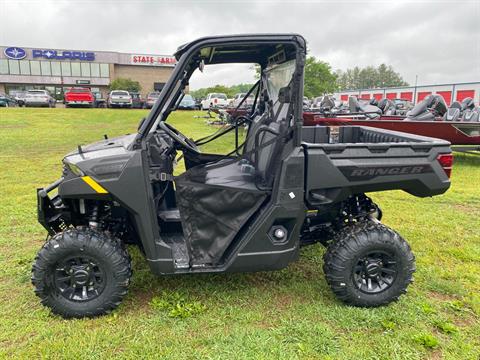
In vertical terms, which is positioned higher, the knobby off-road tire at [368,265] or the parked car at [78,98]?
the parked car at [78,98]

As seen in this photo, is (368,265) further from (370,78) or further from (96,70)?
(370,78)

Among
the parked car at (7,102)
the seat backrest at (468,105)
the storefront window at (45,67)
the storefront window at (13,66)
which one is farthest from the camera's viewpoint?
the storefront window at (45,67)

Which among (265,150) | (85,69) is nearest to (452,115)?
(265,150)

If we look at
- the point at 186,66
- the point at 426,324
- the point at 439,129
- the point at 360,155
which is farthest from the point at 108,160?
the point at 439,129

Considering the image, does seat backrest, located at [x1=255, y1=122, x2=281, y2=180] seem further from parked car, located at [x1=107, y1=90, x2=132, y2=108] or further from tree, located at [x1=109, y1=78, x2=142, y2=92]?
tree, located at [x1=109, y1=78, x2=142, y2=92]

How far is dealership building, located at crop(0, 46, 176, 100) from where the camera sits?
47.1 m

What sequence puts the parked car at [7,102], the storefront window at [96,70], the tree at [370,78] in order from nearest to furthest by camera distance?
1. the parked car at [7,102]
2. the storefront window at [96,70]
3. the tree at [370,78]

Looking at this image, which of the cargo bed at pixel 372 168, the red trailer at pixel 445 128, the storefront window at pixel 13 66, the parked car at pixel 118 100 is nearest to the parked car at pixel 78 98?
the parked car at pixel 118 100

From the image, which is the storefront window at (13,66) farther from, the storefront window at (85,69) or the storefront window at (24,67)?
the storefront window at (85,69)

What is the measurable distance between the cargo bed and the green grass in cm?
87

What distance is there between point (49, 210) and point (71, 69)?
5234cm

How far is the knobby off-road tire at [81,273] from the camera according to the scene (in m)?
2.64

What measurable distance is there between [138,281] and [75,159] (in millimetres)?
1196

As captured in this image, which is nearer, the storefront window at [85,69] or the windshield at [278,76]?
the windshield at [278,76]
